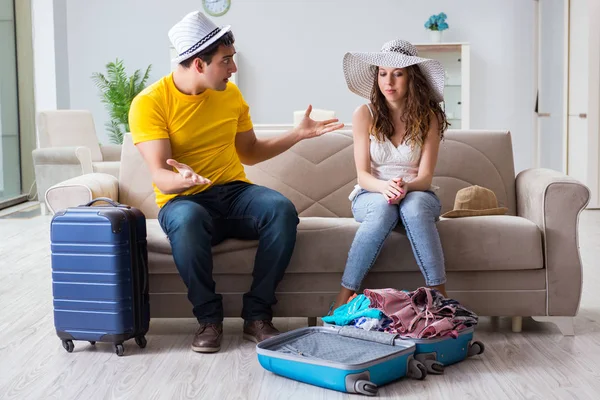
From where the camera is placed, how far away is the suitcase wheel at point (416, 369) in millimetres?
2400

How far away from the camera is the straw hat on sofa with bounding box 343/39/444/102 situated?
9.91 ft

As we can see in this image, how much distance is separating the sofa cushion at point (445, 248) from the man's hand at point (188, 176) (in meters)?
0.29

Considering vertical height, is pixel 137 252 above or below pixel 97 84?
below

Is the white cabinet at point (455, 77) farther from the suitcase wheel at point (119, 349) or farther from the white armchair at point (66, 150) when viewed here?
the suitcase wheel at point (119, 349)

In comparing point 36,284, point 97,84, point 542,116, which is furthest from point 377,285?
point 97,84

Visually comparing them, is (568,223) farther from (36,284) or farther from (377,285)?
(36,284)

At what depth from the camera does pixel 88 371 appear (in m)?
2.57

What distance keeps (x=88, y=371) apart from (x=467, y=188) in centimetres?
156

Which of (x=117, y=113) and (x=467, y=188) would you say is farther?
(x=117, y=113)

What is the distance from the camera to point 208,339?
2754 millimetres

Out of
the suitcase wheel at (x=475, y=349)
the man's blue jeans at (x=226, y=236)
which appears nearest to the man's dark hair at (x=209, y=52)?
the man's blue jeans at (x=226, y=236)

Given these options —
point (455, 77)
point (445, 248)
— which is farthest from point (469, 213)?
point (455, 77)

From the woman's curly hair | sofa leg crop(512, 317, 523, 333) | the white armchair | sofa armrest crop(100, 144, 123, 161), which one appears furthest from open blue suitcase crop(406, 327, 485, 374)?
sofa armrest crop(100, 144, 123, 161)

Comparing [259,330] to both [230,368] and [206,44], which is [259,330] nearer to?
[230,368]
